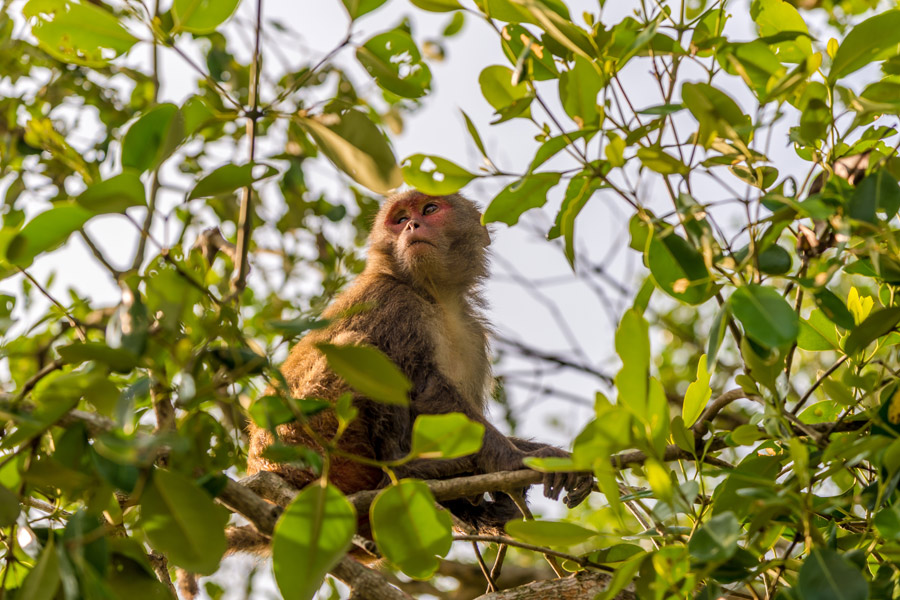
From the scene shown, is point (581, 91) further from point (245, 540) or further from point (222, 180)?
point (245, 540)

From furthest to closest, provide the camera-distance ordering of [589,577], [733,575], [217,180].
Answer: [589,577], [733,575], [217,180]

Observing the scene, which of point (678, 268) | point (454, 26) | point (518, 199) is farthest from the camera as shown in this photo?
point (454, 26)

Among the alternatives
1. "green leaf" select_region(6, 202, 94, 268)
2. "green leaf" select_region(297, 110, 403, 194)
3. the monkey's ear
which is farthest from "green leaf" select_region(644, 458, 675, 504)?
the monkey's ear

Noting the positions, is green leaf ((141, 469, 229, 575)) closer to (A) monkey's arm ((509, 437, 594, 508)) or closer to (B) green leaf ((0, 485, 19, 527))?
(B) green leaf ((0, 485, 19, 527))

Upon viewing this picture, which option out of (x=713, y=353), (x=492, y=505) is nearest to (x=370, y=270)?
(x=492, y=505)

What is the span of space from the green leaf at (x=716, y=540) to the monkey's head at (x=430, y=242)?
4135 mm

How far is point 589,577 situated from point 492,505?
5.65ft

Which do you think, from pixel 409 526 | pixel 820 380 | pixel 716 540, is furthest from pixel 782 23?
pixel 409 526

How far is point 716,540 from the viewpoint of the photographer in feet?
6.31

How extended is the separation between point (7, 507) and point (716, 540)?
5.78 feet

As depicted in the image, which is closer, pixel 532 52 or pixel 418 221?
pixel 532 52

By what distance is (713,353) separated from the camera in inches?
86.6

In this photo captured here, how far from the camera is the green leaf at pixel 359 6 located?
2.46 meters

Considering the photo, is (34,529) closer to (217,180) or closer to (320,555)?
(320,555)
